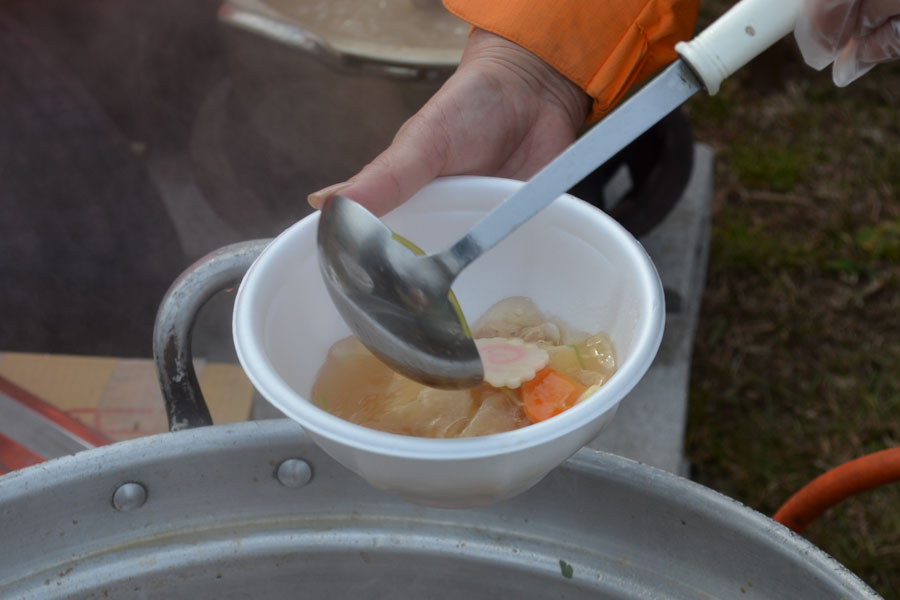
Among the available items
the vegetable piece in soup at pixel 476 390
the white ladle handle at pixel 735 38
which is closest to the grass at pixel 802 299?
the vegetable piece in soup at pixel 476 390

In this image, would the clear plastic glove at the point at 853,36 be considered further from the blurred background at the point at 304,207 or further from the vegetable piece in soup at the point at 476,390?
the blurred background at the point at 304,207

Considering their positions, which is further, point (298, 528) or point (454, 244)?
point (298, 528)

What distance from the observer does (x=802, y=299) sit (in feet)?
7.36

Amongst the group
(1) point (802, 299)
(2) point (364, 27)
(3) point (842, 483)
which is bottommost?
(1) point (802, 299)

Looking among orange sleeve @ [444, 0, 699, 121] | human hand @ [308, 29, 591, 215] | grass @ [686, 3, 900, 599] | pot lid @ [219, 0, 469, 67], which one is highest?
orange sleeve @ [444, 0, 699, 121]

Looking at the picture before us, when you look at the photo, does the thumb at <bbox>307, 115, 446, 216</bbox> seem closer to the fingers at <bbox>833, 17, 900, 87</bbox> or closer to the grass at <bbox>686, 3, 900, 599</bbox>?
the fingers at <bbox>833, 17, 900, 87</bbox>

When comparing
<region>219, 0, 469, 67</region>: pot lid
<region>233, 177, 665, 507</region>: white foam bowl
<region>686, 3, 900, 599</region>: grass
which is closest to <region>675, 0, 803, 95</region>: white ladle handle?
<region>233, 177, 665, 507</region>: white foam bowl

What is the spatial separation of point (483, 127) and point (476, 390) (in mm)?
388

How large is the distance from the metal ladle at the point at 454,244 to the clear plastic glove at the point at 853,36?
13 centimetres

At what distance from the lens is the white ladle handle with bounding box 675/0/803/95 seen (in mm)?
688

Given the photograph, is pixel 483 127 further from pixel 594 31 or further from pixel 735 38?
pixel 735 38

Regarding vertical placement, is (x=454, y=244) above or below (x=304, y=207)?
above

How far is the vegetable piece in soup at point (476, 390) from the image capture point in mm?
730

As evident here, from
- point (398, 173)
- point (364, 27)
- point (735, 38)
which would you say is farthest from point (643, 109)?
point (364, 27)
